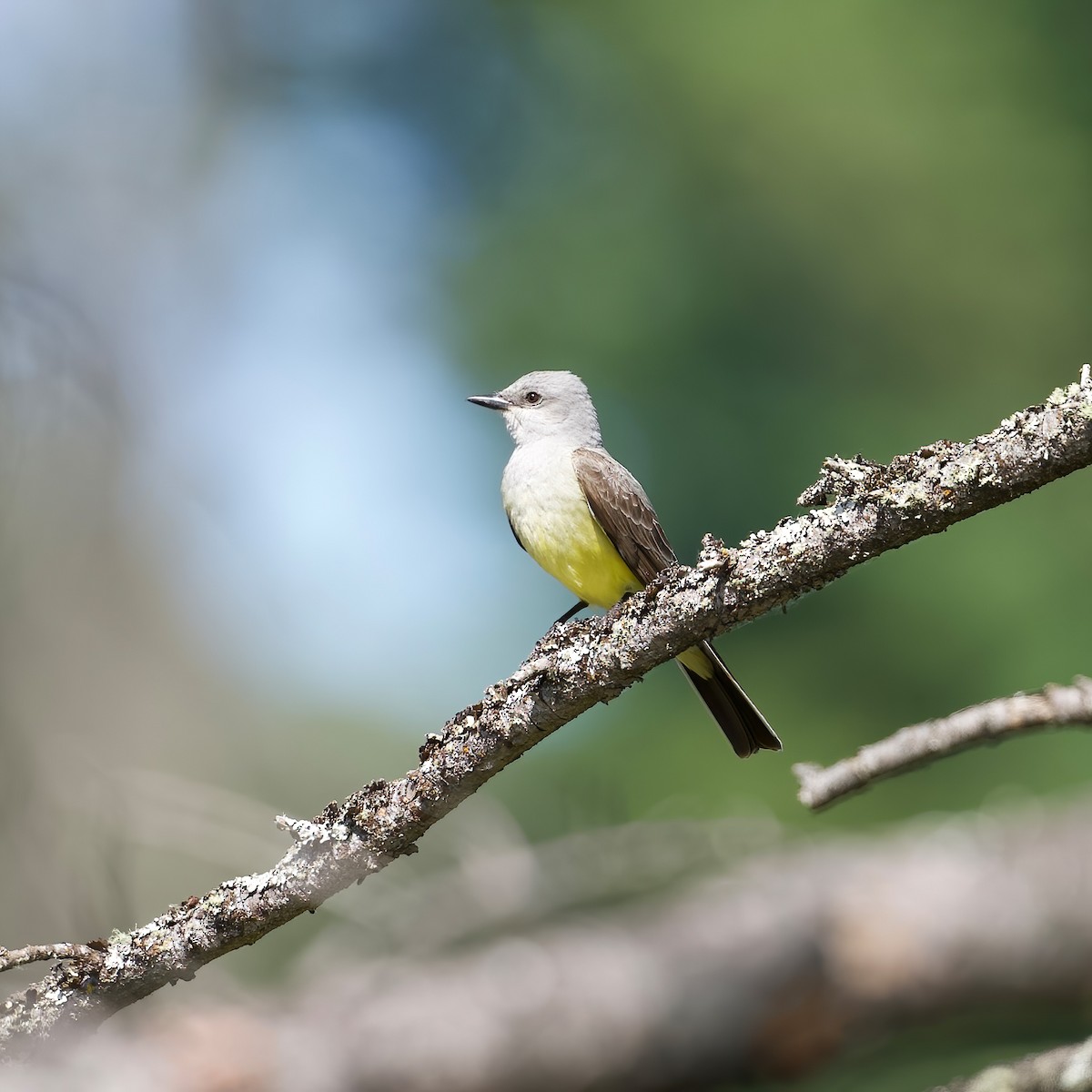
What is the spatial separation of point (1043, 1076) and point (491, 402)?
4.81 meters

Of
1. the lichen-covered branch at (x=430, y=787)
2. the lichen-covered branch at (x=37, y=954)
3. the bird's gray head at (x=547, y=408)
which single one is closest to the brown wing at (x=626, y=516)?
the bird's gray head at (x=547, y=408)

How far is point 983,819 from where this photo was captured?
5387 mm

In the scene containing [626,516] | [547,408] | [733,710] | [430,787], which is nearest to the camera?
[430,787]

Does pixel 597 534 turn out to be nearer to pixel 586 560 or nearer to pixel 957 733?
pixel 586 560

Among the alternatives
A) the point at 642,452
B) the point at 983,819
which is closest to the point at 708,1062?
the point at 983,819

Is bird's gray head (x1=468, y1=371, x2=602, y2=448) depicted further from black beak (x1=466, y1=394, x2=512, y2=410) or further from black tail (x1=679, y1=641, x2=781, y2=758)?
black tail (x1=679, y1=641, x2=781, y2=758)

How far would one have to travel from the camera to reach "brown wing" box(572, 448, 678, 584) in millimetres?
5082

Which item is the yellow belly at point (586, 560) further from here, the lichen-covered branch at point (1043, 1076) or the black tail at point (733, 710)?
the lichen-covered branch at point (1043, 1076)

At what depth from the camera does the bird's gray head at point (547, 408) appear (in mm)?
6223

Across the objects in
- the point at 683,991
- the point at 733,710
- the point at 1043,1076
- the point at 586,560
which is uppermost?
the point at 586,560

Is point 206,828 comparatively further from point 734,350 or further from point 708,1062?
point 734,350

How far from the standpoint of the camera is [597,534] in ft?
17.1

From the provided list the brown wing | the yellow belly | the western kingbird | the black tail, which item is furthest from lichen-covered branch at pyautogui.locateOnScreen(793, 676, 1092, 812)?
the yellow belly

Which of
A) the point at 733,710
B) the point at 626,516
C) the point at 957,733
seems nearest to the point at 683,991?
the point at 733,710
